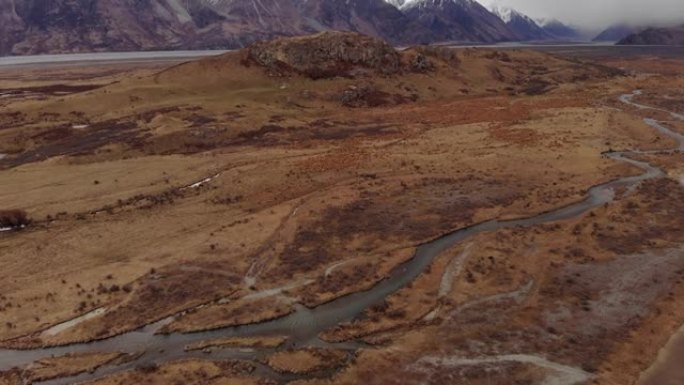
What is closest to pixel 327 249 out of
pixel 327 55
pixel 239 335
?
pixel 239 335

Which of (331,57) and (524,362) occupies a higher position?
(331,57)

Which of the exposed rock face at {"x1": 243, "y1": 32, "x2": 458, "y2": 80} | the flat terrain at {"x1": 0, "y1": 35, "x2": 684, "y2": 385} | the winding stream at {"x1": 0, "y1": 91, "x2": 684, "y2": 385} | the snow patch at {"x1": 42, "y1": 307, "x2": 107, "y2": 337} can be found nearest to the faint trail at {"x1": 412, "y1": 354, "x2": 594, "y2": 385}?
the flat terrain at {"x1": 0, "y1": 35, "x2": 684, "y2": 385}

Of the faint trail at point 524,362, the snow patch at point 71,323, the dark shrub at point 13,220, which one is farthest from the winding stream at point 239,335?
the dark shrub at point 13,220

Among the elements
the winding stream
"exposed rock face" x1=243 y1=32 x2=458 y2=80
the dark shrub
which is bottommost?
the winding stream

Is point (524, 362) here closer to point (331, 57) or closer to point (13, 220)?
point (13, 220)

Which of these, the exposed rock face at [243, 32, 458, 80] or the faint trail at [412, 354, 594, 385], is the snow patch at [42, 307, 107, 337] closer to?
the faint trail at [412, 354, 594, 385]

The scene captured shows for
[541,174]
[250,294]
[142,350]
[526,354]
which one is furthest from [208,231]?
[541,174]

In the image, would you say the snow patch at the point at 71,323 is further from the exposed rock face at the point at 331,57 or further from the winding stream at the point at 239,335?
the exposed rock face at the point at 331,57

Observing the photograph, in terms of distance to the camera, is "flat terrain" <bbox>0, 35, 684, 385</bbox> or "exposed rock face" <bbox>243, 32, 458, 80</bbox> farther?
"exposed rock face" <bbox>243, 32, 458, 80</bbox>

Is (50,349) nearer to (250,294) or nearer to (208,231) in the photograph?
(250,294)
